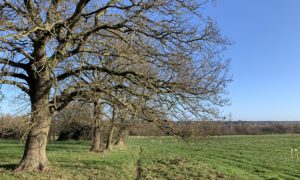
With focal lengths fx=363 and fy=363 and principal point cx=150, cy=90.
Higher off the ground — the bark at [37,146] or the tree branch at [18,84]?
the tree branch at [18,84]

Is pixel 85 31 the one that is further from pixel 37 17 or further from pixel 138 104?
pixel 138 104

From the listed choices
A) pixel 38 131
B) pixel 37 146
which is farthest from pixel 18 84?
pixel 37 146

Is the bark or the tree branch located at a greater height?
the tree branch

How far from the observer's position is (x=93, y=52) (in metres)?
14.0

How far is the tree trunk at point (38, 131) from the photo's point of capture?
14.2 m

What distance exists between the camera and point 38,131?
1453cm

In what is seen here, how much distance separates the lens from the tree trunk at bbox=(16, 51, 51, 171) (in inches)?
561

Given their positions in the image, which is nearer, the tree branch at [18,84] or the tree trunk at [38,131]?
the tree branch at [18,84]

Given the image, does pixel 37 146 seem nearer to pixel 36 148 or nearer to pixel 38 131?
pixel 36 148

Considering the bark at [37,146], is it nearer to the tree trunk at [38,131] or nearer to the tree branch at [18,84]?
the tree trunk at [38,131]

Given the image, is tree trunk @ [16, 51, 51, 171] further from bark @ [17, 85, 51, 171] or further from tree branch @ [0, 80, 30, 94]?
tree branch @ [0, 80, 30, 94]

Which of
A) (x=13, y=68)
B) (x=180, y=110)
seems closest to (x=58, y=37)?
(x=13, y=68)

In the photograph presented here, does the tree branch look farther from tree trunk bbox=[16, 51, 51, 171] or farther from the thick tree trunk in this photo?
the thick tree trunk

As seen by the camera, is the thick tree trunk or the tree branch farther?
the thick tree trunk
